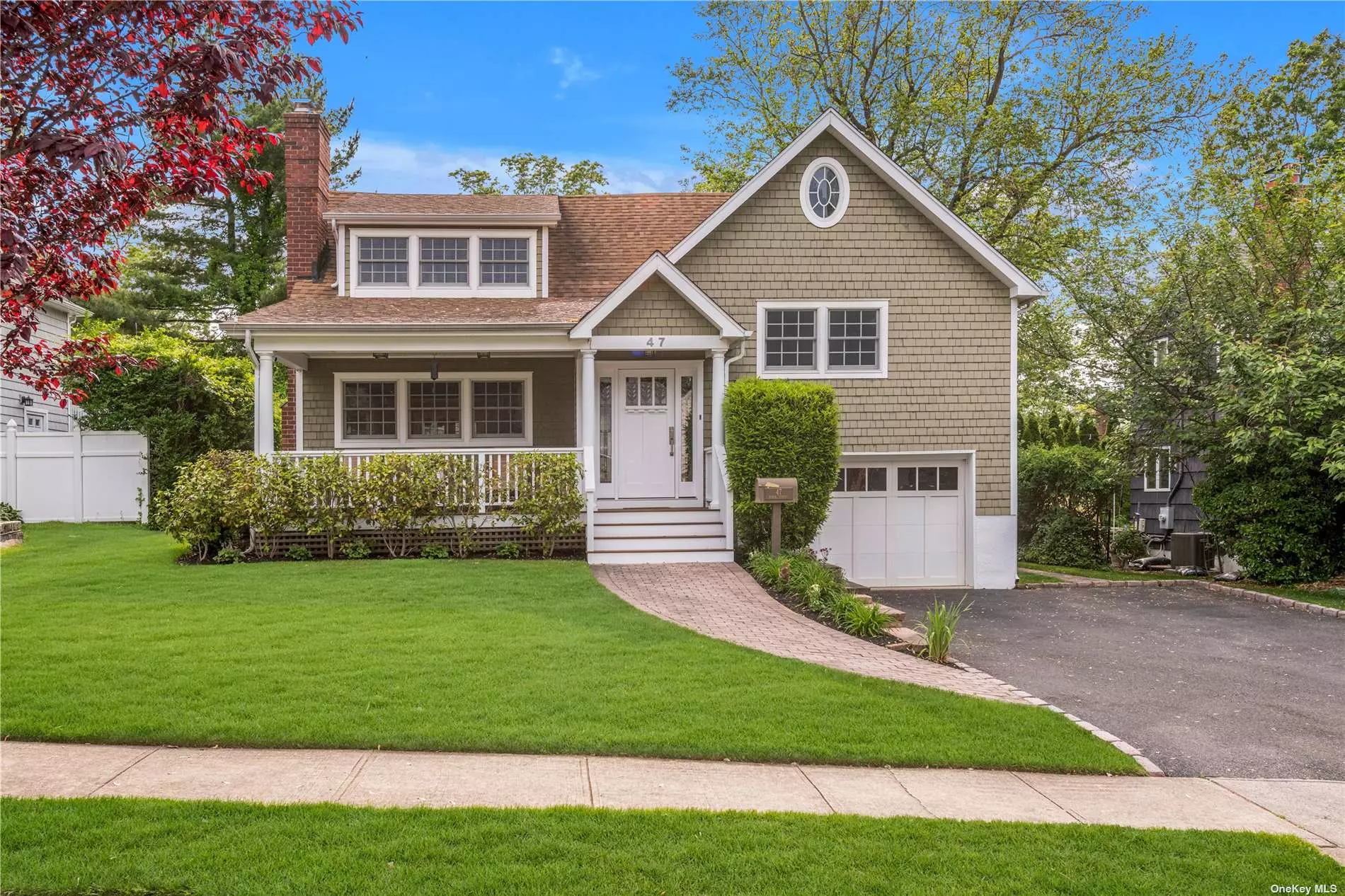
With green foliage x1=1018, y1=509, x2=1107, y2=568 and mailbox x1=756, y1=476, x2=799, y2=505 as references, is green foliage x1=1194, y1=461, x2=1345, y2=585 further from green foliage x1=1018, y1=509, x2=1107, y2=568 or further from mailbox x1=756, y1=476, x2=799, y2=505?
mailbox x1=756, y1=476, x2=799, y2=505

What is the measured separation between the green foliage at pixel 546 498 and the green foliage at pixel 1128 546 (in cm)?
1390

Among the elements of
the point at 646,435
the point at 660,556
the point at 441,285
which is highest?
the point at 441,285

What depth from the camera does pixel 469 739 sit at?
5930 millimetres

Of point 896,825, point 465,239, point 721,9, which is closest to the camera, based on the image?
point 896,825

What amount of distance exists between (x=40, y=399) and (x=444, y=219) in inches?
461

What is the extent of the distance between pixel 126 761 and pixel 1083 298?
16.8 meters

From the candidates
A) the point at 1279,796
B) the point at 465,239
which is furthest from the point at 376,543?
the point at 1279,796

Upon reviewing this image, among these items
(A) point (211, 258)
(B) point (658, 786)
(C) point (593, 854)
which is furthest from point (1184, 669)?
(A) point (211, 258)

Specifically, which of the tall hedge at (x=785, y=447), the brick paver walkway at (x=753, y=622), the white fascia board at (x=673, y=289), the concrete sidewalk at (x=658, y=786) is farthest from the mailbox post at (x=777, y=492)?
the concrete sidewalk at (x=658, y=786)

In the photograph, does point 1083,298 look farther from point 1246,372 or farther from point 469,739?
point 469,739

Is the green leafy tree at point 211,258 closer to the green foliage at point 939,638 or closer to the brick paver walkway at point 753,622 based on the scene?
the brick paver walkway at point 753,622

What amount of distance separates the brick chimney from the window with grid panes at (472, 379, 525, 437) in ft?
13.2

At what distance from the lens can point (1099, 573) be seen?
1938 cm

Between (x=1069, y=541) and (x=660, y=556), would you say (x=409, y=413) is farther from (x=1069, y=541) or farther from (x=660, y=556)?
(x=1069, y=541)
